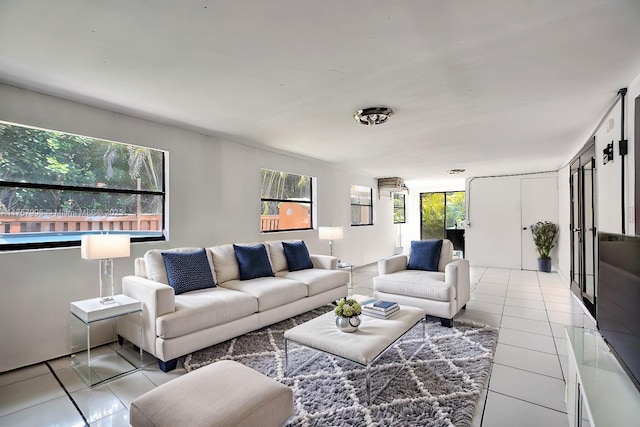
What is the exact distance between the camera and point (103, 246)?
8.29ft

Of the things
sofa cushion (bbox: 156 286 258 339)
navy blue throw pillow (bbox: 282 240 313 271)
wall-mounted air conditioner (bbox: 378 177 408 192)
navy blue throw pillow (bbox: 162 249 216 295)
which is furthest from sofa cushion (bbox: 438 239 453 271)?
wall-mounted air conditioner (bbox: 378 177 408 192)

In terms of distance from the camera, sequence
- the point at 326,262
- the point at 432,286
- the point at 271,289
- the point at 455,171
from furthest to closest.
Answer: the point at 455,171 → the point at 326,262 → the point at 432,286 → the point at 271,289

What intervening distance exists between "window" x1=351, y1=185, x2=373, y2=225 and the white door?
348cm

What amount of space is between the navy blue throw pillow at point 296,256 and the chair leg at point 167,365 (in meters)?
1.91

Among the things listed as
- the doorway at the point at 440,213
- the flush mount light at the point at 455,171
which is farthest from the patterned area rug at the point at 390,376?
the doorway at the point at 440,213

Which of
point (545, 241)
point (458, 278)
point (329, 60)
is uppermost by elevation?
point (329, 60)

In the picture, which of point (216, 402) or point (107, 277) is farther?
point (107, 277)

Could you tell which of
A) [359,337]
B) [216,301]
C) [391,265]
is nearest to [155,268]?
[216,301]

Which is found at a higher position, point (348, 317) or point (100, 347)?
point (348, 317)

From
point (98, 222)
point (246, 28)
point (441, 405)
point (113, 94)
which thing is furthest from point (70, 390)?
point (246, 28)

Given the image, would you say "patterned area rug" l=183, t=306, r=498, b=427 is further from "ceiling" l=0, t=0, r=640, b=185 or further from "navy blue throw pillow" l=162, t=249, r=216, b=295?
"ceiling" l=0, t=0, r=640, b=185

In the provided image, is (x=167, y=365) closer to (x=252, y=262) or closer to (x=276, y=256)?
(x=252, y=262)

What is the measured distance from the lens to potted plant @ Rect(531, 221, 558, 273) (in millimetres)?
6543

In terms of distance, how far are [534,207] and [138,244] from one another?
25.4 ft
